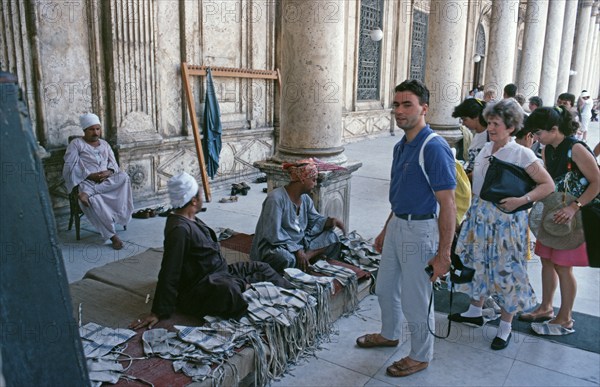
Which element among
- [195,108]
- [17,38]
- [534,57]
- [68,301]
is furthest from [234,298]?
[534,57]

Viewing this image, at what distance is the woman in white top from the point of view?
333 centimetres

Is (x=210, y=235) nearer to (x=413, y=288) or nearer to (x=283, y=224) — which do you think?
(x=283, y=224)

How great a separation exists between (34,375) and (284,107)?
3.80m

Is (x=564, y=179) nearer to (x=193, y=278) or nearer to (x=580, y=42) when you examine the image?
(x=193, y=278)

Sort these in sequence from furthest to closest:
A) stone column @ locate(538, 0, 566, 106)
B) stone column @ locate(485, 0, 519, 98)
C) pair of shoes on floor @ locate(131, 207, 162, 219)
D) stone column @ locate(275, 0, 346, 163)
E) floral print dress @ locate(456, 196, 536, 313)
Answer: stone column @ locate(538, 0, 566, 106) < stone column @ locate(485, 0, 519, 98) < pair of shoes on floor @ locate(131, 207, 162, 219) < stone column @ locate(275, 0, 346, 163) < floral print dress @ locate(456, 196, 536, 313)

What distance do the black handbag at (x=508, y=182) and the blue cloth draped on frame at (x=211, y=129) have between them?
207 inches

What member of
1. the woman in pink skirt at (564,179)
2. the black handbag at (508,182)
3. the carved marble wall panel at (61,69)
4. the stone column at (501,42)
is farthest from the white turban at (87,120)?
the stone column at (501,42)

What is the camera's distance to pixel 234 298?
321cm

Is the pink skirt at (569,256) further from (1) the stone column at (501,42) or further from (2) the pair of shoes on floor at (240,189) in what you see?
(1) the stone column at (501,42)

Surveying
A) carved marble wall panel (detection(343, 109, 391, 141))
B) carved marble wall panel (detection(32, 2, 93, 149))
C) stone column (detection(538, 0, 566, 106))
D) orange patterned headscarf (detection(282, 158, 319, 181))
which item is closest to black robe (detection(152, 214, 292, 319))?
orange patterned headscarf (detection(282, 158, 319, 181))

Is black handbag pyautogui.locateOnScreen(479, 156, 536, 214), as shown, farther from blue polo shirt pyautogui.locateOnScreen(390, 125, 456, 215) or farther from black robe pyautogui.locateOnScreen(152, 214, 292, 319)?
black robe pyautogui.locateOnScreen(152, 214, 292, 319)

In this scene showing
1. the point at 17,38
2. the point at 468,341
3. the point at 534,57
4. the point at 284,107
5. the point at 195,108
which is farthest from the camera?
the point at 534,57

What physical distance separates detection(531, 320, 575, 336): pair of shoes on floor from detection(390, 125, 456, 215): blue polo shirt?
5.15ft

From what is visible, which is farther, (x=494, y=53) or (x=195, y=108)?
(x=494, y=53)
